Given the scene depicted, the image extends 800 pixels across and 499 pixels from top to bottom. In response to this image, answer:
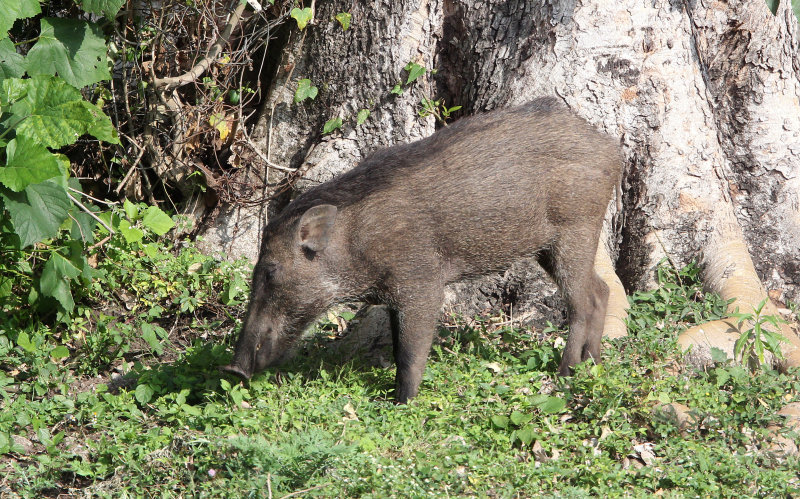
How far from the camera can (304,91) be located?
6535 millimetres

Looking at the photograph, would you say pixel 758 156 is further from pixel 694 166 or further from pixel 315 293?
pixel 315 293

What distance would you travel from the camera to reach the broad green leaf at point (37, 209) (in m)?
4.68

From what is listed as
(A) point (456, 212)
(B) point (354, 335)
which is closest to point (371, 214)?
(A) point (456, 212)

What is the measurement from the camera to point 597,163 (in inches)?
196

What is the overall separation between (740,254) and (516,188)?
6.49 feet

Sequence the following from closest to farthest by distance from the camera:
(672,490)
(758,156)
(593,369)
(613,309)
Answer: (672,490) → (593,369) → (613,309) → (758,156)

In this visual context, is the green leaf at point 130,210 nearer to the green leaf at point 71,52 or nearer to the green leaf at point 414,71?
the green leaf at point 71,52

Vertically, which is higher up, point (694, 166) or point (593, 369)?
point (694, 166)

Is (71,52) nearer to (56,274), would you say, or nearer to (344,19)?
(56,274)

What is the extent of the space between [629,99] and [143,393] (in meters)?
3.72

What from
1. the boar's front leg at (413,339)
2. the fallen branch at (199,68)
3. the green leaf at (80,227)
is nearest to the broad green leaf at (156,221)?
the green leaf at (80,227)

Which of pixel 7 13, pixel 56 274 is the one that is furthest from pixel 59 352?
pixel 7 13

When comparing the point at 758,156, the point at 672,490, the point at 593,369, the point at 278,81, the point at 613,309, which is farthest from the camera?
the point at 278,81

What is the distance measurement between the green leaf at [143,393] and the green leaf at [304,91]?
2601 mm
